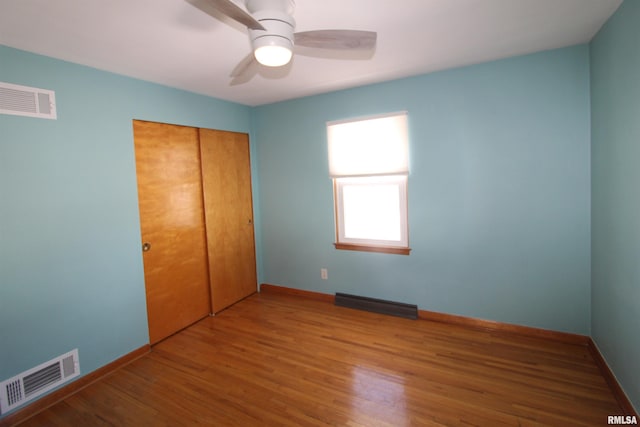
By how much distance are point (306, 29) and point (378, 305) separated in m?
2.61

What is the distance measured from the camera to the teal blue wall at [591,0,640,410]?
171 cm

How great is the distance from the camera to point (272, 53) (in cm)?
145

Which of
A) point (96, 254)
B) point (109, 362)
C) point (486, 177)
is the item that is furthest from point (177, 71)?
point (486, 177)

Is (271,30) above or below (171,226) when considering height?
above

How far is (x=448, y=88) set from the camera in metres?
2.84

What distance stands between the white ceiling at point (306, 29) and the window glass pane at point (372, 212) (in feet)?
3.76

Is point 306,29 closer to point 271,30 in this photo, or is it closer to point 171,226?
point 271,30

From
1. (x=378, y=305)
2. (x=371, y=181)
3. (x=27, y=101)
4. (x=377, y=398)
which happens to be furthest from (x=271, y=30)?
(x=378, y=305)

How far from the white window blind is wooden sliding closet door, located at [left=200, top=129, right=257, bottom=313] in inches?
44.7

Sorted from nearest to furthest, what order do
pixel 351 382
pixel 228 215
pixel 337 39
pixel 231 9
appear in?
pixel 231 9, pixel 337 39, pixel 351 382, pixel 228 215

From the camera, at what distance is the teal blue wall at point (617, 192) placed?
5.61 ft

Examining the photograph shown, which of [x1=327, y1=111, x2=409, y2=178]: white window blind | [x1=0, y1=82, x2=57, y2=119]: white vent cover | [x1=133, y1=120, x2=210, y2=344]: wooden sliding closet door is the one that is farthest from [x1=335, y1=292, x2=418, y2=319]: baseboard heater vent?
[x1=0, y1=82, x2=57, y2=119]: white vent cover

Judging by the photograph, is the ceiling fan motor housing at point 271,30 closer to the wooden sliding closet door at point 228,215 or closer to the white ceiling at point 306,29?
the white ceiling at point 306,29

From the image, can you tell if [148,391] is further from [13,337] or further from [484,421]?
[484,421]
